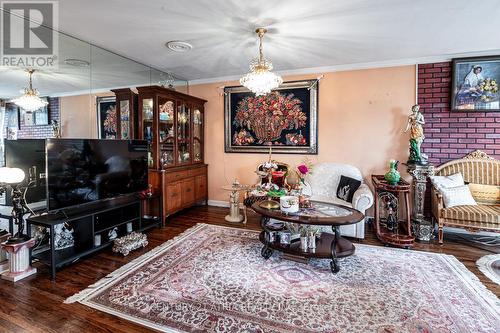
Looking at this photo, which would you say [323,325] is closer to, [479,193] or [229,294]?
[229,294]

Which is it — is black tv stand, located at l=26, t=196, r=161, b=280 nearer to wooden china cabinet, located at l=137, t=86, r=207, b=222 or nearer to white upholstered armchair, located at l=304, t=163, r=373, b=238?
wooden china cabinet, located at l=137, t=86, r=207, b=222

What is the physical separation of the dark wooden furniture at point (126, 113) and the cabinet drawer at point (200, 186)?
1.47 m

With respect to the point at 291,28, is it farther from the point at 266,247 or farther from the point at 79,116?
the point at 79,116

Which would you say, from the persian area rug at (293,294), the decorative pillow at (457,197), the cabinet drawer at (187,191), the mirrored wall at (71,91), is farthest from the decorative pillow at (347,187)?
the mirrored wall at (71,91)

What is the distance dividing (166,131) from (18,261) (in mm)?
2456

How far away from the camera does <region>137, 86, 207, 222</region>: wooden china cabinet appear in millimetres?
3908

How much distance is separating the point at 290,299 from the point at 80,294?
179 centimetres

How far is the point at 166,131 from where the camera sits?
4172 millimetres

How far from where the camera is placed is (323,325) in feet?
5.90

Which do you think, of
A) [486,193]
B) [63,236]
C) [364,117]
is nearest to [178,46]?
[63,236]

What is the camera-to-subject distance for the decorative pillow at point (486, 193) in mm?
3398

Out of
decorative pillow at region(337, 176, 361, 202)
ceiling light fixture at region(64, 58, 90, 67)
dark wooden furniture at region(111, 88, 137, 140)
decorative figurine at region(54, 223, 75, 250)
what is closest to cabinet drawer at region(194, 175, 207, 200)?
dark wooden furniture at region(111, 88, 137, 140)

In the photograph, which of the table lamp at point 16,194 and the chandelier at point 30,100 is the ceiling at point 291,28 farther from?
the table lamp at point 16,194

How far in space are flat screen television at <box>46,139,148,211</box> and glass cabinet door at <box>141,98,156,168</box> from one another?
340mm
